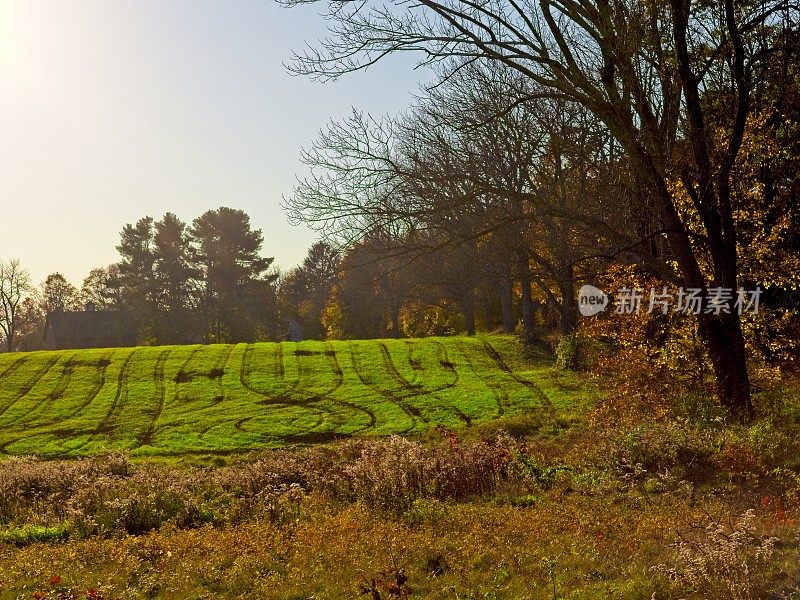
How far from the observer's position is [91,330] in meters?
65.9

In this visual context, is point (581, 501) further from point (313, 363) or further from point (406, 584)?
point (313, 363)

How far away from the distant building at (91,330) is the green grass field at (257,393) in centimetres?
2388

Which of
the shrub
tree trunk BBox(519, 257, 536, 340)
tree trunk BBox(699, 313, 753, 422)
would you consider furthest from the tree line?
tree trunk BBox(519, 257, 536, 340)

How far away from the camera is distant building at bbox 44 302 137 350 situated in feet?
214

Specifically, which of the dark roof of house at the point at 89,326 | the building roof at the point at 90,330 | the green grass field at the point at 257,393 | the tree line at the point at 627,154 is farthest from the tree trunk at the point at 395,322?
the tree line at the point at 627,154

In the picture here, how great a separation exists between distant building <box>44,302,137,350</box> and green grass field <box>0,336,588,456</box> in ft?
78.4

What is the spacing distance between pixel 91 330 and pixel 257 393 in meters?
40.6

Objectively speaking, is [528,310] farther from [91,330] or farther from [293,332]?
[91,330]

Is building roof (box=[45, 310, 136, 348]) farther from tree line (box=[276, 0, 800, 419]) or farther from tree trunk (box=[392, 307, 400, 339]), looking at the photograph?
tree line (box=[276, 0, 800, 419])

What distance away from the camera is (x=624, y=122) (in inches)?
500

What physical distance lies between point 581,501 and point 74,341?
2547 inches

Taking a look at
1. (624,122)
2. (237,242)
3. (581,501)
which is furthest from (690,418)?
(237,242)

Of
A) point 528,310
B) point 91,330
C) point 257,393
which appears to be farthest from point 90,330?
point 528,310

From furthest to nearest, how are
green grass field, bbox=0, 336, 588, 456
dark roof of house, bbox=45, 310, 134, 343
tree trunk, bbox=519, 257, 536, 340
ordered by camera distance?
dark roof of house, bbox=45, 310, 134, 343 → tree trunk, bbox=519, 257, 536, 340 → green grass field, bbox=0, 336, 588, 456
